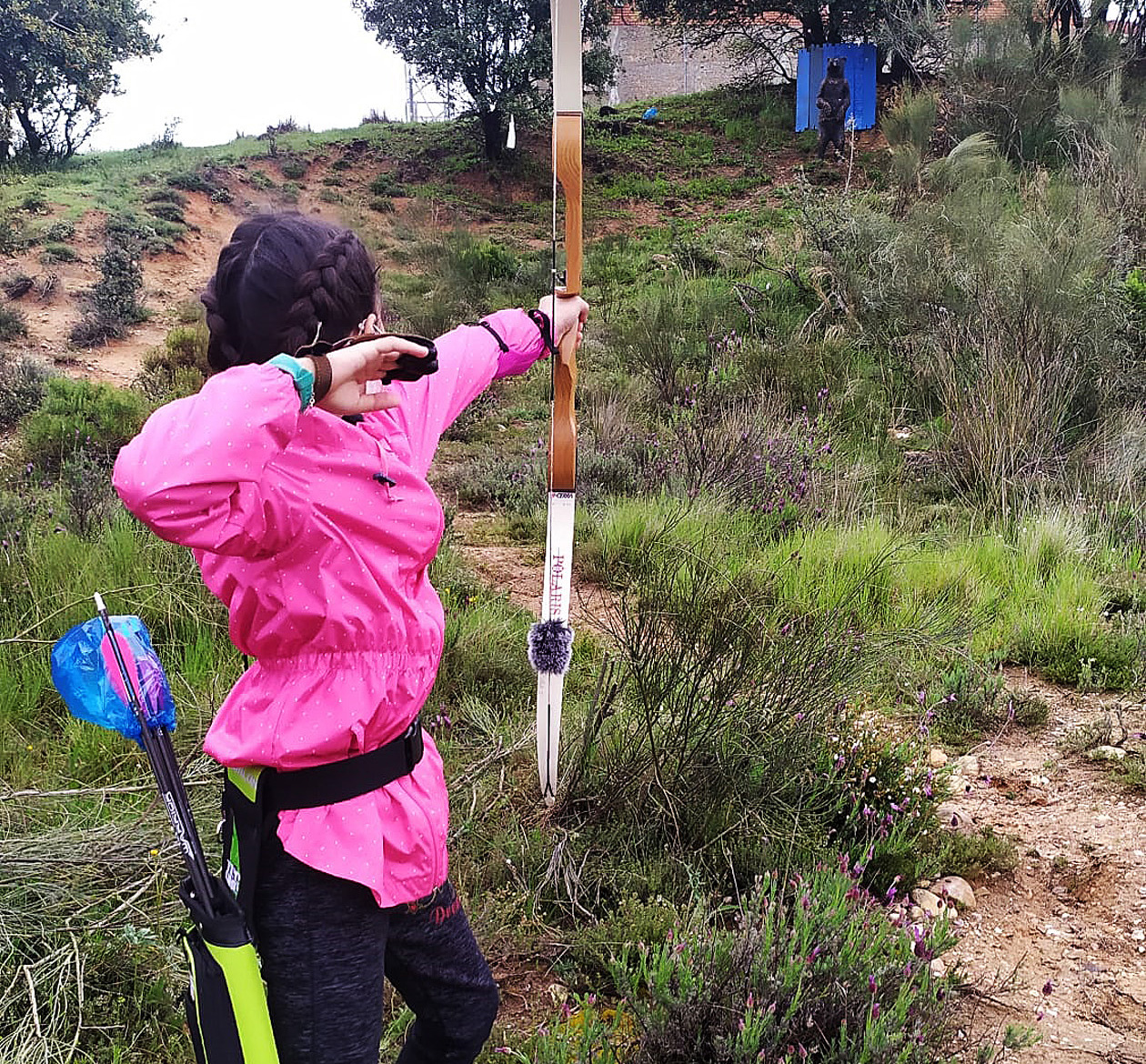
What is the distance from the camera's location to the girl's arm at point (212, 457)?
108 cm

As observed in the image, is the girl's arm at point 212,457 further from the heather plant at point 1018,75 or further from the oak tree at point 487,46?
the oak tree at point 487,46

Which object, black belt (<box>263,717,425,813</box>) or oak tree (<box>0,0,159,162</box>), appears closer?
black belt (<box>263,717,425,813</box>)

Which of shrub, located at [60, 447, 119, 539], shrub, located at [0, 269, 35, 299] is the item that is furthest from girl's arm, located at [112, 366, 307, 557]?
shrub, located at [0, 269, 35, 299]

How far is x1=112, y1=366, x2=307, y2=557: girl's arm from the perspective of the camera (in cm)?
108

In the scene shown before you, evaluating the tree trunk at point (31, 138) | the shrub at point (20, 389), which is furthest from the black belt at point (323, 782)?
the tree trunk at point (31, 138)

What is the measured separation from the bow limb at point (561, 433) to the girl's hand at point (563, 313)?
0.04ft

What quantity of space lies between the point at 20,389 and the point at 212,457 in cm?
706

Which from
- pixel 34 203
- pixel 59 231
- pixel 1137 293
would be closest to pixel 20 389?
pixel 59 231

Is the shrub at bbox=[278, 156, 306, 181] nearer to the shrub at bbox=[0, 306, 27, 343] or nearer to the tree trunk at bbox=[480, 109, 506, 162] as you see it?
the tree trunk at bbox=[480, 109, 506, 162]

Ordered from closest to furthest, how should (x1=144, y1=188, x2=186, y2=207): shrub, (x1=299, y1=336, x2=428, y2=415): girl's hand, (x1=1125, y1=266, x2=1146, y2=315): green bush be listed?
(x1=299, y1=336, x2=428, y2=415): girl's hand → (x1=1125, y1=266, x2=1146, y2=315): green bush → (x1=144, y1=188, x2=186, y2=207): shrub

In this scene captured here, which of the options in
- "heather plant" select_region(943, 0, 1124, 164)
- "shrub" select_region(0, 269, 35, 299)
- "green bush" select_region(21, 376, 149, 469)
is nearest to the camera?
"green bush" select_region(21, 376, 149, 469)

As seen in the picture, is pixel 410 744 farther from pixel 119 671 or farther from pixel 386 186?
pixel 386 186

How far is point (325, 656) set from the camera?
128 centimetres

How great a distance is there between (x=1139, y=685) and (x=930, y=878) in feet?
4.72
